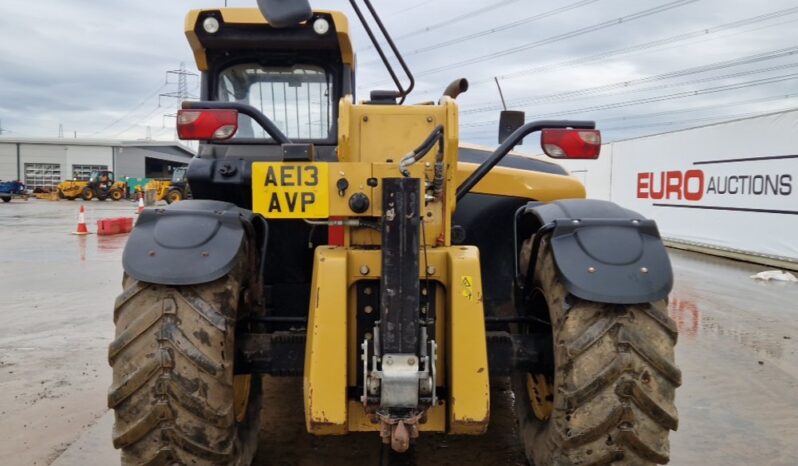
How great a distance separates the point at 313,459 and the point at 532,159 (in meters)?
2.59

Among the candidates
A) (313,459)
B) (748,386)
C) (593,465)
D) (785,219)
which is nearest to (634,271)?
(593,465)

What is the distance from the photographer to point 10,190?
44.6 m

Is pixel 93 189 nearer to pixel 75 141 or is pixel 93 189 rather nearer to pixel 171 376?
pixel 75 141

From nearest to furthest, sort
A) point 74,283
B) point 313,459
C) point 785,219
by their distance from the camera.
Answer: point 313,459, point 74,283, point 785,219

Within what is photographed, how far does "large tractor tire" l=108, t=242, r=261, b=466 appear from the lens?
272 centimetres

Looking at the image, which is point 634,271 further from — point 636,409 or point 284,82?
point 284,82

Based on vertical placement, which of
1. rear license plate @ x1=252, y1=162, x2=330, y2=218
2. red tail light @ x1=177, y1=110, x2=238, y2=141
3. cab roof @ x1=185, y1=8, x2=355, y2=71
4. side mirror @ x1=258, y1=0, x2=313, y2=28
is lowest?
rear license plate @ x1=252, y1=162, x2=330, y2=218

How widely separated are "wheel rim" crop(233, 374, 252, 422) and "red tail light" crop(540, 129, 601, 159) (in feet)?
6.20

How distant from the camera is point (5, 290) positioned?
9.69 metres

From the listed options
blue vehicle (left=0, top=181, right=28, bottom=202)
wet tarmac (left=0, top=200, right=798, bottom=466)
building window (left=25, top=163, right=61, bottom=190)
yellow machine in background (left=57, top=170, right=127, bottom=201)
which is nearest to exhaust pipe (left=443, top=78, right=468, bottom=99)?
wet tarmac (left=0, top=200, right=798, bottom=466)

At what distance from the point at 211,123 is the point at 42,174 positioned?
67029 millimetres

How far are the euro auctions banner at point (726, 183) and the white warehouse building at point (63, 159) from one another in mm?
53472

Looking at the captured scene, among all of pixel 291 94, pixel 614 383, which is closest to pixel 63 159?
pixel 291 94

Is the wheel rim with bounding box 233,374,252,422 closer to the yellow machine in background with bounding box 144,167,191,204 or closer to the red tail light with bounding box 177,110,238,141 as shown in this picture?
the red tail light with bounding box 177,110,238,141
